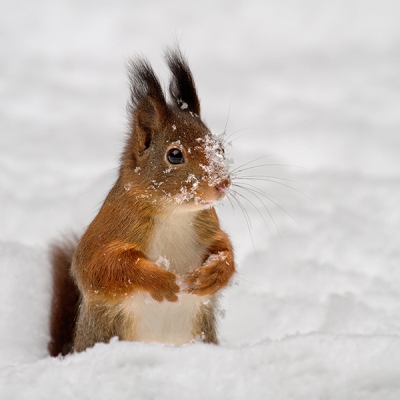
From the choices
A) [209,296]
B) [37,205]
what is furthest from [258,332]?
[37,205]

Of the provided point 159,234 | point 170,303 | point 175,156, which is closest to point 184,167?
point 175,156

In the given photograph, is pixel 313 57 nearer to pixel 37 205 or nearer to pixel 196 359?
pixel 37 205

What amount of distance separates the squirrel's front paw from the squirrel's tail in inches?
19.6

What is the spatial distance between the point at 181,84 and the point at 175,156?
0.22 meters

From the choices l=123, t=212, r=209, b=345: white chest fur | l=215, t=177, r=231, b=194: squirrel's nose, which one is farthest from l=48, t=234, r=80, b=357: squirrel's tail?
l=215, t=177, r=231, b=194: squirrel's nose

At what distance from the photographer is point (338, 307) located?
2.15 metres

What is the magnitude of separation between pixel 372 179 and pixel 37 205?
1260 mm

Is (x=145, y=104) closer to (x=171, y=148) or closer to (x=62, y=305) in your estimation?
(x=171, y=148)

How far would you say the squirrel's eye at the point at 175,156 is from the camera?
1548 millimetres

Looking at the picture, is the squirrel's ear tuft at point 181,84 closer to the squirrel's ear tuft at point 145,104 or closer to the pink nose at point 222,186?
the squirrel's ear tuft at point 145,104

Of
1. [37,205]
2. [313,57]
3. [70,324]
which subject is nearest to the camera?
[70,324]

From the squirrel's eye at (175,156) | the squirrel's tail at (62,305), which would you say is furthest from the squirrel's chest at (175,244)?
the squirrel's tail at (62,305)

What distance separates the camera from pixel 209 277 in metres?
1.56

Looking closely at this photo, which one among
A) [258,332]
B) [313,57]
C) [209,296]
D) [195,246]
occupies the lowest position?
[258,332]
